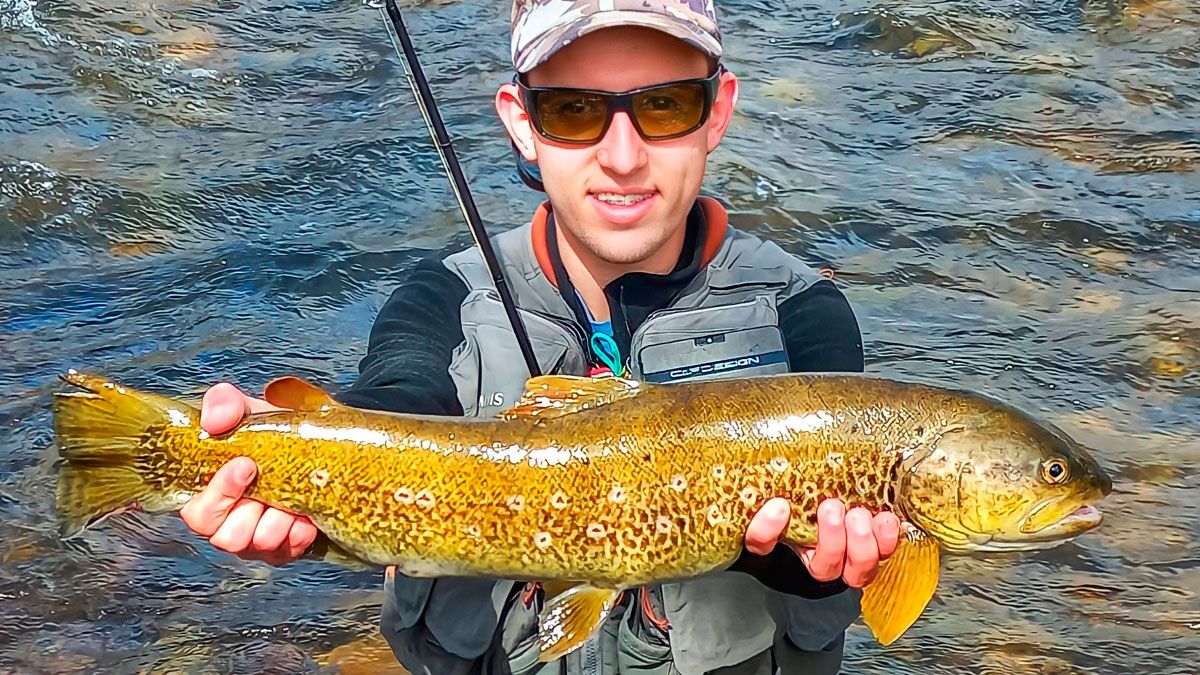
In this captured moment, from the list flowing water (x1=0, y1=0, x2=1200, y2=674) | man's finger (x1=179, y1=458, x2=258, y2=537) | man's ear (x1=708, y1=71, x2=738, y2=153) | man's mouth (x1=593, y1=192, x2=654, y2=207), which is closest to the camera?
man's finger (x1=179, y1=458, x2=258, y2=537)

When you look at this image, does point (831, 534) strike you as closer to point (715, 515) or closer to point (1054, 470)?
point (715, 515)

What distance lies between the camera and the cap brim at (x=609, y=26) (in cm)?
352

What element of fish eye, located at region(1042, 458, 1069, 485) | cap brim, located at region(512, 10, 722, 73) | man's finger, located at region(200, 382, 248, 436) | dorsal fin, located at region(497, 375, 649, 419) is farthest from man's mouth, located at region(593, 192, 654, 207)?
fish eye, located at region(1042, 458, 1069, 485)

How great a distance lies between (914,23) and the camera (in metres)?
11.2

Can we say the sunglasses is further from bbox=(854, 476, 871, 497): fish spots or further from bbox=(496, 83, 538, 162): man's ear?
bbox=(854, 476, 871, 497): fish spots

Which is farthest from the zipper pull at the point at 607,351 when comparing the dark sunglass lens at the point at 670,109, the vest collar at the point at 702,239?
the dark sunglass lens at the point at 670,109

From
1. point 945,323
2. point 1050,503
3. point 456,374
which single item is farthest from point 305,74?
point 1050,503

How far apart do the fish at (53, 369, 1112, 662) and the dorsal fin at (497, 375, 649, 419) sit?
0.04 meters

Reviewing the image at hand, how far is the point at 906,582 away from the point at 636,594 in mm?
971

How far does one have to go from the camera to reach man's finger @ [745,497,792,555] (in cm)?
299

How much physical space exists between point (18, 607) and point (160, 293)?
2655 mm

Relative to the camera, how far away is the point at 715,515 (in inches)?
120

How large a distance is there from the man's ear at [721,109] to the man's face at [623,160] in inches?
5.2

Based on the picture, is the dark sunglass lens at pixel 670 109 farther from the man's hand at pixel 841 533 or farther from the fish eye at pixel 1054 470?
the fish eye at pixel 1054 470
